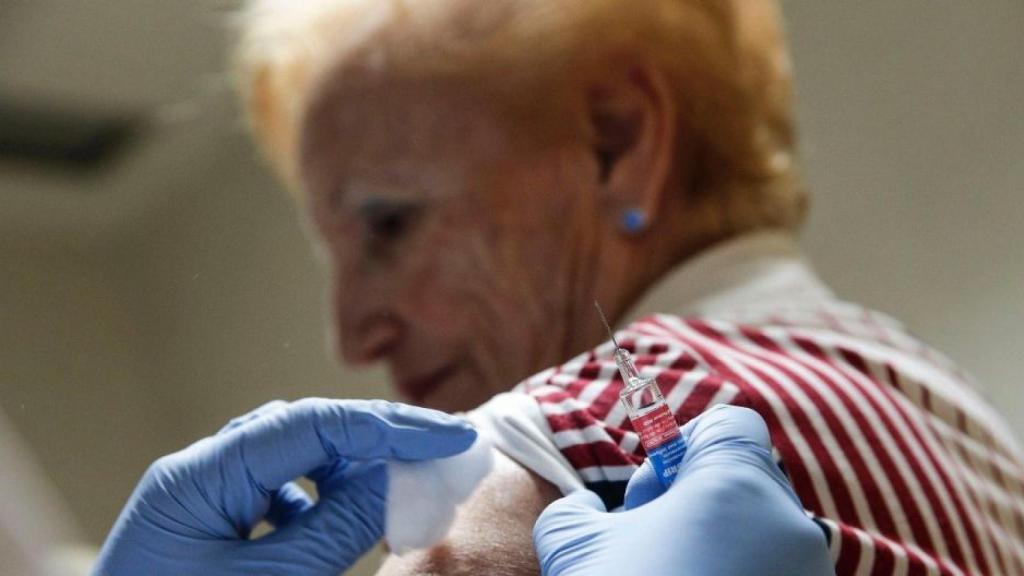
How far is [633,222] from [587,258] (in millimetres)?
57

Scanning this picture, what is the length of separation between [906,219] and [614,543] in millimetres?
1076

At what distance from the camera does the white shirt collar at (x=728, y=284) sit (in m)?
0.94

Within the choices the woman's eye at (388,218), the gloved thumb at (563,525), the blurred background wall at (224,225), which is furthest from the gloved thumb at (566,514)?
the woman's eye at (388,218)

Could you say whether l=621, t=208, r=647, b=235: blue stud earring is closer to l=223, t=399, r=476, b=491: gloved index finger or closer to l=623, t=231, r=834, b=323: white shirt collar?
l=623, t=231, r=834, b=323: white shirt collar

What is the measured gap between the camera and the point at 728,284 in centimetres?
96

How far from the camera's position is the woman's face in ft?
3.03

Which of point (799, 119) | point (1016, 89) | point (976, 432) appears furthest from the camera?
point (799, 119)

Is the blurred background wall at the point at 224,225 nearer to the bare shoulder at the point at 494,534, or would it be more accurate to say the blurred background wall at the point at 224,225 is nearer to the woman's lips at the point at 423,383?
the woman's lips at the point at 423,383

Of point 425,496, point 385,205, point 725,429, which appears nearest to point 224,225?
point 385,205

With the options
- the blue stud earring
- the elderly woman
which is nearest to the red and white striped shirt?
the elderly woman

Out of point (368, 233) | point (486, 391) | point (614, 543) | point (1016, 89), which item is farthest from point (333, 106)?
point (1016, 89)

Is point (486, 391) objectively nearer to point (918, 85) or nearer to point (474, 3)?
point (474, 3)

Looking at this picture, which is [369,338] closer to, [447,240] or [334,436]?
→ [447,240]

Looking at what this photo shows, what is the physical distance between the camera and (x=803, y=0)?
162cm
